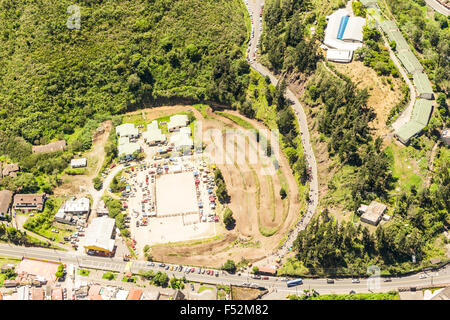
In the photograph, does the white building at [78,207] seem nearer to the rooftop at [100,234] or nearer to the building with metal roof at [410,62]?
the rooftop at [100,234]

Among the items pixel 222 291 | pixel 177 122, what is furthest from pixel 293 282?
pixel 177 122

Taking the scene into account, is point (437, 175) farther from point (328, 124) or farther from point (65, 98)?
point (65, 98)

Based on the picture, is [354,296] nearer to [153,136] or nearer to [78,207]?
[153,136]

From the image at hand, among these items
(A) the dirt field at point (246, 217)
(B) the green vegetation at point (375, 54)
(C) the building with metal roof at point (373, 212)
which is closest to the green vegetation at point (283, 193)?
(A) the dirt field at point (246, 217)

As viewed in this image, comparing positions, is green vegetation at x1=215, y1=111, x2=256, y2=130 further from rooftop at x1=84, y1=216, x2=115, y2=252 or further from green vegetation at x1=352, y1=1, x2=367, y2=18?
green vegetation at x1=352, y1=1, x2=367, y2=18

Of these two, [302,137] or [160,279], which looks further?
[302,137]

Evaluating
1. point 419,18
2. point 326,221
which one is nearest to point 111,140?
point 326,221
